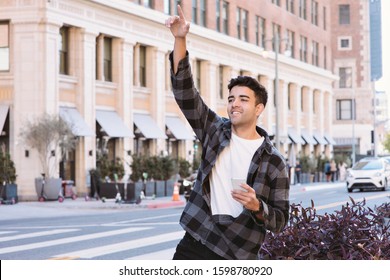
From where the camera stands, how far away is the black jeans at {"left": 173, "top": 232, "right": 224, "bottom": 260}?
457 centimetres

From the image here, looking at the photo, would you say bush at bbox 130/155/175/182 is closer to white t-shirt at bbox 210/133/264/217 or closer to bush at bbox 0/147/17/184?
bush at bbox 0/147/17/184

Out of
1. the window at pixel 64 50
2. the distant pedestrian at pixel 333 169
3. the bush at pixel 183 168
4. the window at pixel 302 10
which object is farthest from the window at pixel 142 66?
the distant pedestrian at pixel 333 169

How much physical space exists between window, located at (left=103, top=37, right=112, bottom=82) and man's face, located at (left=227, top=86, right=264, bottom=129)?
35.7 metres

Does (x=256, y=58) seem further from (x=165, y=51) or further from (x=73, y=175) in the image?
(x=73, y=175)

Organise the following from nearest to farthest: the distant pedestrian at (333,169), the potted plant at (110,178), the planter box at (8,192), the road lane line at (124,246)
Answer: the road lane line at (124,246) → the planter box at (8,192) → the potted plant at (110,178) → the distant pedestrian at (333,169)

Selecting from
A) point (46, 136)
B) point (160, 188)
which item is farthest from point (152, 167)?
point (46, 136)

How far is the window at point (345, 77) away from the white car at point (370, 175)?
45.3 meters

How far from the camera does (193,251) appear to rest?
4.61 meters

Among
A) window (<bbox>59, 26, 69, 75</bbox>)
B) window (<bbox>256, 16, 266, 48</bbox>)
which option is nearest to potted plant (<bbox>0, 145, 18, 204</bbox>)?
window (<bbox>59, 26, 69, 75</bbox>)

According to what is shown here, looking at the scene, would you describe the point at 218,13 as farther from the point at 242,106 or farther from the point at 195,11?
the point at 242,106

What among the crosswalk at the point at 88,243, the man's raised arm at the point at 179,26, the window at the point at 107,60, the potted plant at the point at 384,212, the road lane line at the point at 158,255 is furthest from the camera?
the window at the point at 107,60

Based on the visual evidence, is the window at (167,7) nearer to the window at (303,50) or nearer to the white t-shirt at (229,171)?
the window at (303,50)

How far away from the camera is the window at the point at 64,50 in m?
36.2

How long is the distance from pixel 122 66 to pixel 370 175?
12.1 meters
